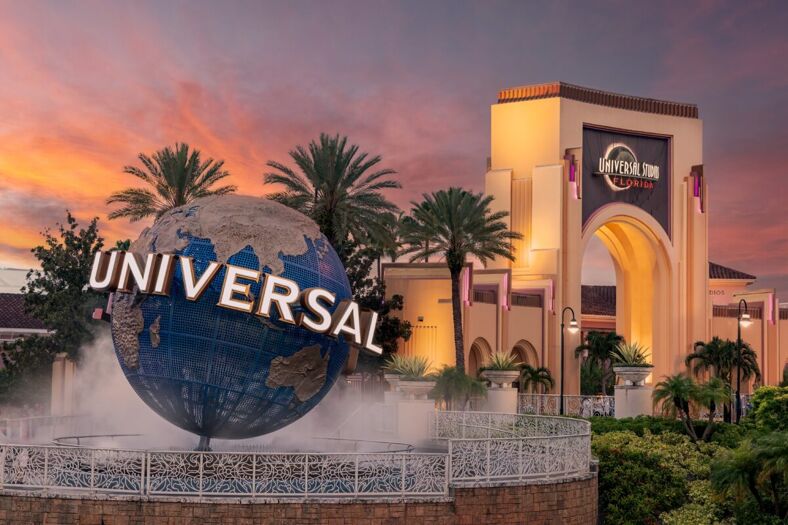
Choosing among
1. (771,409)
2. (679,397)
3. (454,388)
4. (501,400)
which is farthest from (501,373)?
(771,409)

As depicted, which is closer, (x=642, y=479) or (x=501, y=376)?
(x=642, y=479)

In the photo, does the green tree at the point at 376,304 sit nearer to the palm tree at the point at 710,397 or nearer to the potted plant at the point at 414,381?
the potted plant at the point at 414,381

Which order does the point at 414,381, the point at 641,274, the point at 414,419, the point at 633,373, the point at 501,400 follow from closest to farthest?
the point at 414,419 → the point at 414,381 → the point at 633,373 → the point at 501,400 → the point at 641,274

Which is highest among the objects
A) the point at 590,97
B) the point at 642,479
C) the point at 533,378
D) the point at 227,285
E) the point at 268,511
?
the point at 590,97

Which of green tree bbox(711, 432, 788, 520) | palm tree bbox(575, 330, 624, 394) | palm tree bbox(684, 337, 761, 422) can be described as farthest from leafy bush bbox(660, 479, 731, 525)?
palm tree bbox(684, 337, 761, 422)

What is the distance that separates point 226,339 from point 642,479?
10964 millimetres

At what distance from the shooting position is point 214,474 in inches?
695

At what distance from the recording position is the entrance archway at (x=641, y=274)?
59.0 metres

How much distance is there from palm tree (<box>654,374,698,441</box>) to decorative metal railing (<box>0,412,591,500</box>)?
43.1 feet

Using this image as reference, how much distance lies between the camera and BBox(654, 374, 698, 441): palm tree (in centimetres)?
3100

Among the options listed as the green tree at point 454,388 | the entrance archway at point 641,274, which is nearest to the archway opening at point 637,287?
the entrance archway at point 641,274

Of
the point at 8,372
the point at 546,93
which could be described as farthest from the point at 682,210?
the point at 8,372

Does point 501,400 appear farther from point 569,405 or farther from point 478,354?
point 478,354

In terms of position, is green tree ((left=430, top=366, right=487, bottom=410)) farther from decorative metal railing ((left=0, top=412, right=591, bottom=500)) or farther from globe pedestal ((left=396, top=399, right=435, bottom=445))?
decorative metal railing ((left=0, top=412, right=591, bottom=500))
